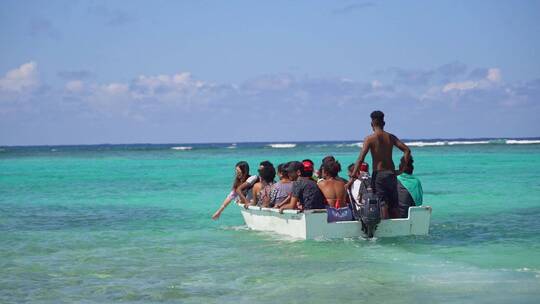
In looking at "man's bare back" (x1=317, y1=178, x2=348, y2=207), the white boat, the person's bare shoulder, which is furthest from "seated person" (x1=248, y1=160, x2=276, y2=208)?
the person's bare shoulder

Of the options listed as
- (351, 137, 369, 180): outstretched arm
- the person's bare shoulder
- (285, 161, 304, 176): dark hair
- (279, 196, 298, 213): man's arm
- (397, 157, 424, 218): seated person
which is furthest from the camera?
(285, 161, 304, 176): dark hair

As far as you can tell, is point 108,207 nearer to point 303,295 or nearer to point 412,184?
point 412,184

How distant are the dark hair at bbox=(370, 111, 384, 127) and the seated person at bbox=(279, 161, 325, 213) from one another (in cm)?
140

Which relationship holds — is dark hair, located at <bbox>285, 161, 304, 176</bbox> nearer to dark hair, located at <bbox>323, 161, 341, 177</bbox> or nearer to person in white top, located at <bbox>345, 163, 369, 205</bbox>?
dark hair, located at <bbox>323, 161, 341, 177</bbox>

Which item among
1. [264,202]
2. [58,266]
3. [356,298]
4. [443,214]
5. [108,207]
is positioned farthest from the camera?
[108,207]

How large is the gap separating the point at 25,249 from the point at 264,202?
3.96 metres

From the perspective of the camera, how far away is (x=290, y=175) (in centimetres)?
1335

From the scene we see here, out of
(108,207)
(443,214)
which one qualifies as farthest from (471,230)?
(108,207)

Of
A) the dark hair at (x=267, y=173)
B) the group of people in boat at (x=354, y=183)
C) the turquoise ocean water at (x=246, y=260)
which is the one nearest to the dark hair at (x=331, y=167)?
the group of people in boat at (x=354, y=183)

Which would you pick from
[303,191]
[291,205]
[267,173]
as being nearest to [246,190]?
[267,173]

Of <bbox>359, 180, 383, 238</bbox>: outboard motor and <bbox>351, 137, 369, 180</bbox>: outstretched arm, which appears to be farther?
<bbox>359, 180, 383, 238</bbox>: outboard motor

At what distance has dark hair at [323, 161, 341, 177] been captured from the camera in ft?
42.4

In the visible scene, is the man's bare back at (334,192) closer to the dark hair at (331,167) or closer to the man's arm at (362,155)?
the dark hair at (331,167)

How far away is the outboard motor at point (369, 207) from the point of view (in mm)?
12023
